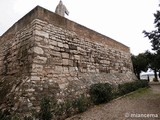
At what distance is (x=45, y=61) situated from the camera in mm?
4980

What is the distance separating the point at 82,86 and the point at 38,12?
11.4 ft

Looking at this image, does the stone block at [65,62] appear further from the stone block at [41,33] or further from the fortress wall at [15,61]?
the fortress wall at [15,61]

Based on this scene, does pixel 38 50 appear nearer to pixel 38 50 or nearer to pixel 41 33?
pixel 38 50

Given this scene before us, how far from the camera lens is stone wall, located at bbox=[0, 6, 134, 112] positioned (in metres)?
4.45

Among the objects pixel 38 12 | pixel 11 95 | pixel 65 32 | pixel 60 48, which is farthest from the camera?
pixel 65 32

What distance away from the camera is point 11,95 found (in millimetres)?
4414

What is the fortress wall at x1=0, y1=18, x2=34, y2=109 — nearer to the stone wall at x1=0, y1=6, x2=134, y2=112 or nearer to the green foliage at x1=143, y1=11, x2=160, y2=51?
the stone wall at x1=0, y1=6, x2=134, y2=112

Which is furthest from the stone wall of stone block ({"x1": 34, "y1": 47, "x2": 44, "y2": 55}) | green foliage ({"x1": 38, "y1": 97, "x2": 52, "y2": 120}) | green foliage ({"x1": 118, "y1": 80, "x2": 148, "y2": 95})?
green foliage ({"x1": 118, "y1": 80, "x2": 148, "y2": 95})

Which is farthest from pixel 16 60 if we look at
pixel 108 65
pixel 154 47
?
pixel 154 47

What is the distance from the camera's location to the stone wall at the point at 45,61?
175 inches

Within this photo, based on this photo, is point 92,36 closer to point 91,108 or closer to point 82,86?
point 82,86

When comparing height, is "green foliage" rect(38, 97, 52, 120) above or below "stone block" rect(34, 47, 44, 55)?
below

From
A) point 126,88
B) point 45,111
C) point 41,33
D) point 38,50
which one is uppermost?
point 41,33

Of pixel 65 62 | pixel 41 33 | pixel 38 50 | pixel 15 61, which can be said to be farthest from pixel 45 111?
pixel 41 33
